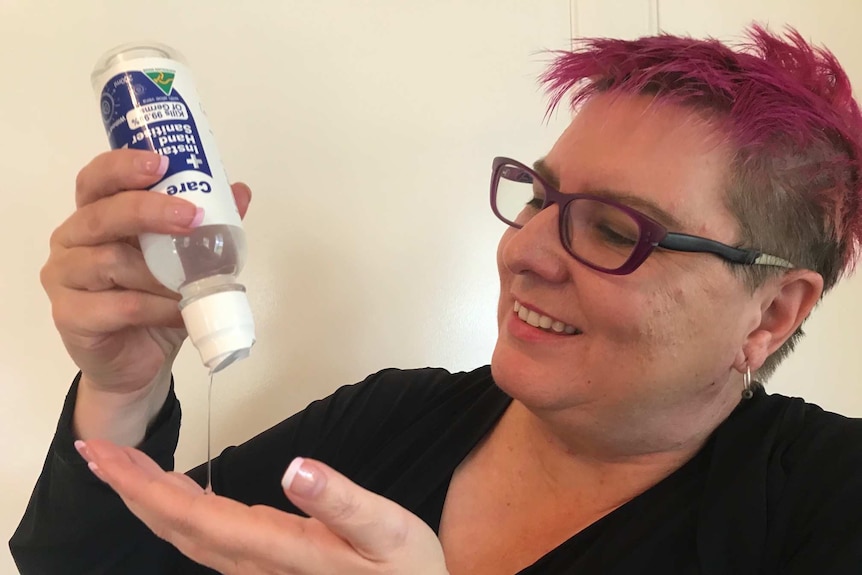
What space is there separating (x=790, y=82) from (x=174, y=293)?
68cm

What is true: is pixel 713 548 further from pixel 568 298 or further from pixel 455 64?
pixel 455 64

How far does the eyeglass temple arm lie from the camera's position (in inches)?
26.4

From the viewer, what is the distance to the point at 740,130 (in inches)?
27.0

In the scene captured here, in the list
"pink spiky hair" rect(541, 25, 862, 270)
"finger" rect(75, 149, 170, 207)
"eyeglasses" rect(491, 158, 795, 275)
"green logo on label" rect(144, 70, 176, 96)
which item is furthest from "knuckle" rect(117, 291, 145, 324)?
"pink spiky hair" rect(541, 25, 862, 270)

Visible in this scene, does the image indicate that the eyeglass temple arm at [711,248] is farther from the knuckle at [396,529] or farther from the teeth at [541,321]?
the knuckle at [396,529]

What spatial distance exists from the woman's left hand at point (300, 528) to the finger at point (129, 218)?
200mm

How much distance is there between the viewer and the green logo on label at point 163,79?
0.53 metres

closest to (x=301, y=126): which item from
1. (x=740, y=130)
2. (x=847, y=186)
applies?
(x=740, y=130)

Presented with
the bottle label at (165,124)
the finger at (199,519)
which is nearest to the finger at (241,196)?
the bottle label at (165,124)

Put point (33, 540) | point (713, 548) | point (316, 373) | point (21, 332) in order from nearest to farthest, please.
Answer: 1. point (713, 548)
2. point (33, 540)
3. point (21, 332)
4. point (316, 373)

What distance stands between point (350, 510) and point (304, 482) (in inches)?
1.5

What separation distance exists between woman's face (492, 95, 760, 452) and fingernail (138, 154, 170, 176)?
1.27 ft

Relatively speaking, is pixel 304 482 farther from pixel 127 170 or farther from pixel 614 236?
pixel 614 236

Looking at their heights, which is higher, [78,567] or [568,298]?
[568,298]
